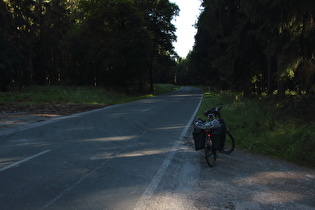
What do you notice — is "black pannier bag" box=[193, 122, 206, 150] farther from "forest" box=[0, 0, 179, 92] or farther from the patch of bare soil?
"forest" box=[0, 0, 179, 92]

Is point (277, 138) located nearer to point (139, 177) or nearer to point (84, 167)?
point (139, 177)

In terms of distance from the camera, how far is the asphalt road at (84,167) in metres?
3.60

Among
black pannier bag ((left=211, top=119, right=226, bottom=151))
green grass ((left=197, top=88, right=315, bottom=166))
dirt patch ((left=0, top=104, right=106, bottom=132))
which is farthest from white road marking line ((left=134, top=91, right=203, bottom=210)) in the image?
dirt patch ((left=0, top=104, right=106, bottom=132))

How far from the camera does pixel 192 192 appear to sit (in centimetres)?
385

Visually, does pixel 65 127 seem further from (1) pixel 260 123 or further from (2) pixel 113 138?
(1) pixel 260 123

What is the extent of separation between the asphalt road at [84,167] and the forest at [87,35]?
2410 cm

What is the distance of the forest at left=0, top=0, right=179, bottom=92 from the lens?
30188 mm

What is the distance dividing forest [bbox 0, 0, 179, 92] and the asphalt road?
79.1 ft

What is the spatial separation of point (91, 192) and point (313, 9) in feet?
28.0

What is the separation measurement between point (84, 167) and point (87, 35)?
106 ft

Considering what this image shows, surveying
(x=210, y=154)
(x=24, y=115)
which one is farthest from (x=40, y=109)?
(x=210, y=154)

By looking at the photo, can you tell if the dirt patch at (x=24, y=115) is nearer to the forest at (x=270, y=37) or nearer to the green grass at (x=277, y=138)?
the green grass at (x=277, y=138)

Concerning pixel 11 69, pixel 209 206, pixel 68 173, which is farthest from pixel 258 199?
pixel 11 69

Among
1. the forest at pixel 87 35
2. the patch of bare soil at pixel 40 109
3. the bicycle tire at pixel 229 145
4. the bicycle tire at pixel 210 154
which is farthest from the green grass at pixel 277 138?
the forest at pixel 87 35
